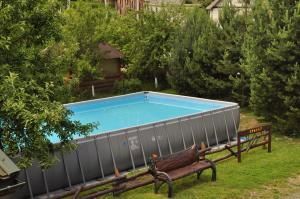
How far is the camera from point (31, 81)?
9180 millimetres

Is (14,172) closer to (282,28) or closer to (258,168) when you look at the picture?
(258,168)

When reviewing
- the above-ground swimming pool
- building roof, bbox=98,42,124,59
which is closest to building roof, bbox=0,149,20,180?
the above-ground swimming pool

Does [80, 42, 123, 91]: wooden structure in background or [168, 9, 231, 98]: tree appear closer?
[168, 9, 231, 98]: tree

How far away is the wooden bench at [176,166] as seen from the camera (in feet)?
38.4

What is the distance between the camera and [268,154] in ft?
50.6

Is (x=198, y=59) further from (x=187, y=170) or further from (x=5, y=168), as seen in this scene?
(x=5, y=168)

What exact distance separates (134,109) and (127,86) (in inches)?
137

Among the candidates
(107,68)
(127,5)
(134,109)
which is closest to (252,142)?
(134,109)

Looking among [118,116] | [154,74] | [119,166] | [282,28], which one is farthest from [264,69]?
[154,74]

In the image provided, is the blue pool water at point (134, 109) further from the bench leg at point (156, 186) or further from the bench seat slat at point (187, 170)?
the bench leg at point (156, 186)

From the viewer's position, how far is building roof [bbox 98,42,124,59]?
27.5 m

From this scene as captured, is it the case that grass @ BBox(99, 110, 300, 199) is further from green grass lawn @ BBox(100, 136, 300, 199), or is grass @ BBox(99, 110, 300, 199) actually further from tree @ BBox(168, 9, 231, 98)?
tree @ BBox(168, 9, 231, 98)

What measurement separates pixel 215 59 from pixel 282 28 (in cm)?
748

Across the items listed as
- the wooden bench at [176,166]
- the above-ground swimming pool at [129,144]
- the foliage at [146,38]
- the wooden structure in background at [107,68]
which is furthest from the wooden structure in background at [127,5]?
the wooden bench at [176,166]
